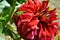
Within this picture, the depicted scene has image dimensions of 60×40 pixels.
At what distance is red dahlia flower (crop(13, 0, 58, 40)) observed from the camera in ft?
1.30

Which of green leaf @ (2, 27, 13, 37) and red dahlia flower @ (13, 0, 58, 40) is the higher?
red dahlia flower @ (13, 0, 58, 40)

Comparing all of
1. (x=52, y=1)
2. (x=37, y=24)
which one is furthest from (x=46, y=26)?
(x=52, y=1)

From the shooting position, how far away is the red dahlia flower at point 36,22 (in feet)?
1.30

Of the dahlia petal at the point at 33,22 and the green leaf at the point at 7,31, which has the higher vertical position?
the dahlia petal at the point at 33,22

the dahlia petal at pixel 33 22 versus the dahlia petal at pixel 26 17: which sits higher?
the dahlia petal at pixel 26 17

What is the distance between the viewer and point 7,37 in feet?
1.57

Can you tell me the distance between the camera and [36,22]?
1.31 feet

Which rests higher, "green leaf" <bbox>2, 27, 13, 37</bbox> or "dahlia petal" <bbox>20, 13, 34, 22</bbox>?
"dahlia petal" <bbox>20, 13, 34, 22</bbox>

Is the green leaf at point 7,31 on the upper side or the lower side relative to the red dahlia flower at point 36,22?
lower

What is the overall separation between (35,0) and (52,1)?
4.21 feet

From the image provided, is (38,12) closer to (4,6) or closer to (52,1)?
(4,6)

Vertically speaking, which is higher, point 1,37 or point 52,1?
point 1,37

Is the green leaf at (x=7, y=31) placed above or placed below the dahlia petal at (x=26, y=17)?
below

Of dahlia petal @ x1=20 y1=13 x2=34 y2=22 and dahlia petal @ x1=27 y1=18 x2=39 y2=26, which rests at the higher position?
dahlia petal @ x1=20 y1=13 x2=34 y2=22
